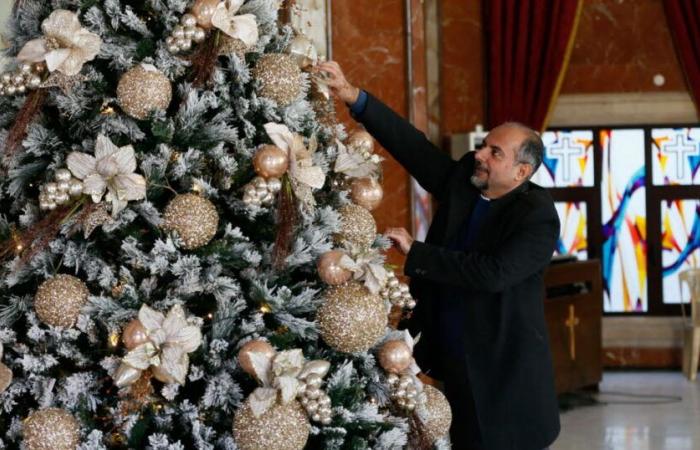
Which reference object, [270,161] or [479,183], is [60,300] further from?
[479,183]

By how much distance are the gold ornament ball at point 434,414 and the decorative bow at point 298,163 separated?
57 cm

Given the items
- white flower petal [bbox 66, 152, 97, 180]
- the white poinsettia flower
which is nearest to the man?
the white poinsettia flower

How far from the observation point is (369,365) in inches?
102

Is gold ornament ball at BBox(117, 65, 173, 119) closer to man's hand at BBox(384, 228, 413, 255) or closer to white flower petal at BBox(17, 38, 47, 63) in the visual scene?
white flower petal at BBox(17, 38, 47, 63)

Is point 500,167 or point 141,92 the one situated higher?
point 141,92

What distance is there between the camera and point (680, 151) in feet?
29.8

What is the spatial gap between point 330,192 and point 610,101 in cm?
677

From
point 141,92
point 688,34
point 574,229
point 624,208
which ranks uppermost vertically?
point 688,34

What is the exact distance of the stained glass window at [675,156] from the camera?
9.06m

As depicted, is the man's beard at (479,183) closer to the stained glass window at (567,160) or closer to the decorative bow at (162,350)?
the decorative bow at (162,350)

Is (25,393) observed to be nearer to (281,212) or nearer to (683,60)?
(281,212)

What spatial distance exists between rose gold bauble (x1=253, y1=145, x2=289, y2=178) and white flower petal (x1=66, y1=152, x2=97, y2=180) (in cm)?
34

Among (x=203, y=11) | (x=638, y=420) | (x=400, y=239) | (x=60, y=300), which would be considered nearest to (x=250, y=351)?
Result: (x=60, y=300)

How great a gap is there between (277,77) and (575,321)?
19.2ft
